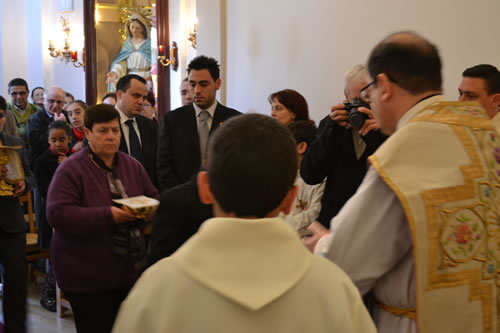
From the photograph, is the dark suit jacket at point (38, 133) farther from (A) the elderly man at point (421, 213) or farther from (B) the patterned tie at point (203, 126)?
(A) the elderly man at point (421, 213)

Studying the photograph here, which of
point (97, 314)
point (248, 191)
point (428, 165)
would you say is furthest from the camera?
point (97, 314)

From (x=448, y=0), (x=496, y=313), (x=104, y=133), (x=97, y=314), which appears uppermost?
(x=448, y=0)

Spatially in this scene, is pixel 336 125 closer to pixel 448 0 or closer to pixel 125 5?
pixel 448 0

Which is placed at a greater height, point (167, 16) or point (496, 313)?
point (167, 16)

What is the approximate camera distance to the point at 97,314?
2.86 m

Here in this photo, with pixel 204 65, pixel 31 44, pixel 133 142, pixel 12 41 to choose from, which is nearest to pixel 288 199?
pixel 204 65

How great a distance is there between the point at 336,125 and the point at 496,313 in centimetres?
117

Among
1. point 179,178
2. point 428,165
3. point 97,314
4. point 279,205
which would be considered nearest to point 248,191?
point 279,205

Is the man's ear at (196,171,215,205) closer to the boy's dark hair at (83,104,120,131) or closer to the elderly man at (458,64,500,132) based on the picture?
the boy's dark hair at (83,104,120,131)

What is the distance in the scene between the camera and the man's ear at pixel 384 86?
1.78m

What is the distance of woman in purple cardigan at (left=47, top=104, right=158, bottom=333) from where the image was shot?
2.81 m

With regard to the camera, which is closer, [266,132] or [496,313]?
[266,132]

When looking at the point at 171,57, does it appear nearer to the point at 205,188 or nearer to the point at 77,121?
the point at 77,121

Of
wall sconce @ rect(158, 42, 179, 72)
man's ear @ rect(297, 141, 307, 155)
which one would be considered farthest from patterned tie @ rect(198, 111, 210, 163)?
wall sconce @ rect(158, 42, 179, 72)
